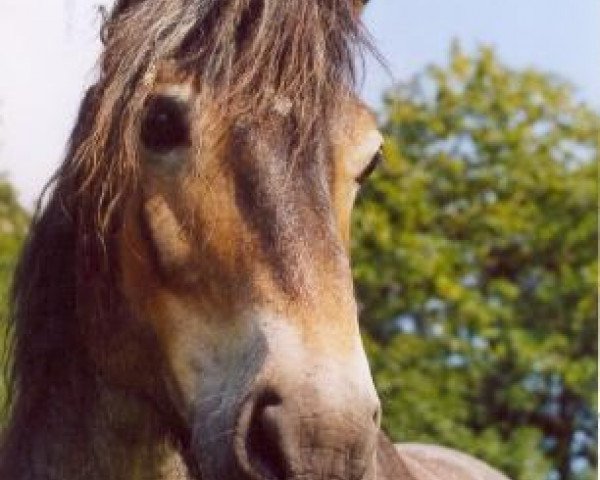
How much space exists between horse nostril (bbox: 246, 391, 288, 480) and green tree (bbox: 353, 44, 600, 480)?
167 inches

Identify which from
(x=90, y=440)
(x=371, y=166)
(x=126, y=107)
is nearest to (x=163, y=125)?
(x=126, y=107)

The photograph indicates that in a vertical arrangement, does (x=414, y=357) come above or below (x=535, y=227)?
below

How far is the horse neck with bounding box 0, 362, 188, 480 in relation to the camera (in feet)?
6.04

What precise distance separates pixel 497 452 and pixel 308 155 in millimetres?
4468

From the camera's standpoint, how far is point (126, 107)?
1.81 metres

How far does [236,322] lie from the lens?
1701mm

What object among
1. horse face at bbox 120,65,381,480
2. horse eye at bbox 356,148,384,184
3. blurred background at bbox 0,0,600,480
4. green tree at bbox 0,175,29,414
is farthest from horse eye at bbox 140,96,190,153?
blurred background at bbox 0,0,600,480

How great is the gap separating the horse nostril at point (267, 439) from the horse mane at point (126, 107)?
0.35 metres

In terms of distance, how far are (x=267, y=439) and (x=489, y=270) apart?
5.61 metres

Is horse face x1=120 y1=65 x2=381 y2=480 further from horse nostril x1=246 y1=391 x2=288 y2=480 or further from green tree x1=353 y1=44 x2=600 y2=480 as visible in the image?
green tree x1=353 y1=44 x2=600 y2=480

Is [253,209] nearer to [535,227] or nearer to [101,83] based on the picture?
[101,83]

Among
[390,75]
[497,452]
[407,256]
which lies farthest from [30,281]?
[407,256]

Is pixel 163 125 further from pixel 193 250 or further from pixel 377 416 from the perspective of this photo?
pixel 377 416

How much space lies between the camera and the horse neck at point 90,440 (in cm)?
184
